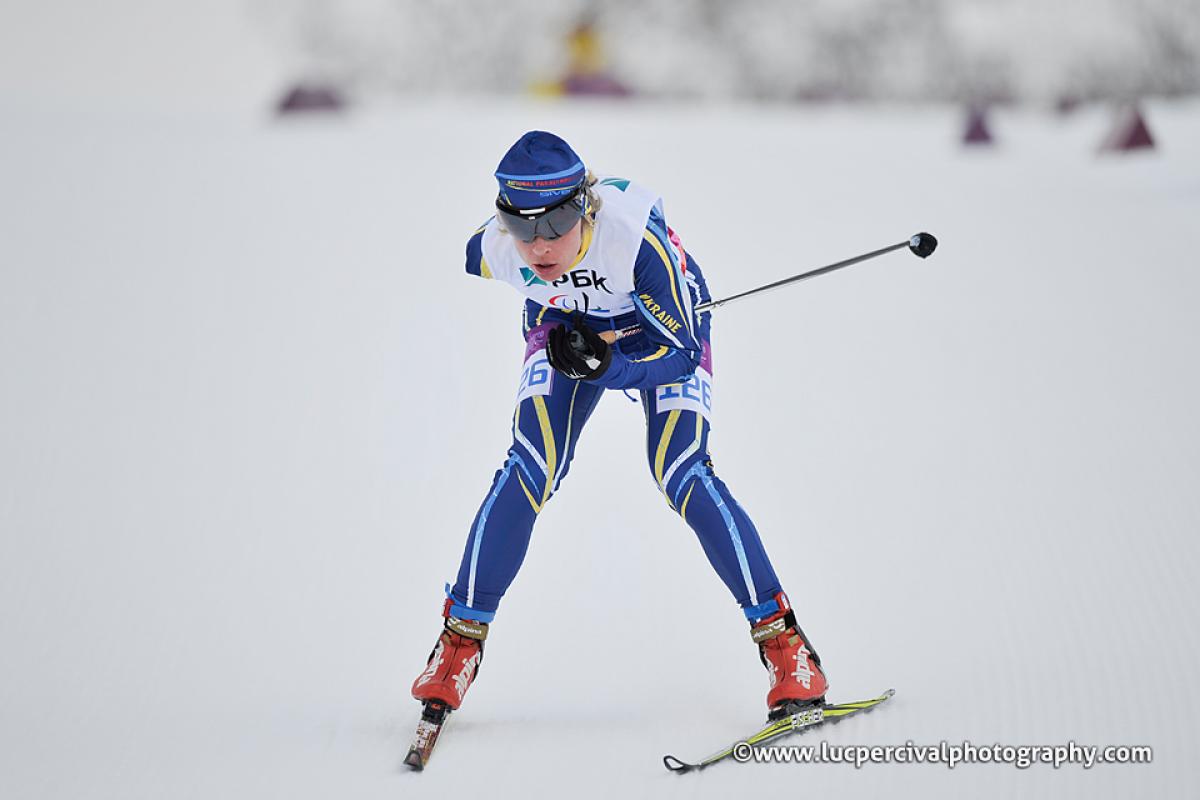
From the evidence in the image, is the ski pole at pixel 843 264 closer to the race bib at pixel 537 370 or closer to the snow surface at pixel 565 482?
the race bib at pixel 537 370

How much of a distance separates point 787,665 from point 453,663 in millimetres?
759

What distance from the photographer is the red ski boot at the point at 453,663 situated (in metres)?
3.30

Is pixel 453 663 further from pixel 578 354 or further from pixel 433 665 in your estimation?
pixel 578 354

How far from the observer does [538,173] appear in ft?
10.1

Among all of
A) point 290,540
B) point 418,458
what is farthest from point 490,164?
point 290,540

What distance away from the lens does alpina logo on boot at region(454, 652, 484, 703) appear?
3318 mm

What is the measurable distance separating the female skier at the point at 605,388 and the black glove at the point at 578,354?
14 millimetres

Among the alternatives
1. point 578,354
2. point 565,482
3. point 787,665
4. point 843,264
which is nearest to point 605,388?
point 578,354

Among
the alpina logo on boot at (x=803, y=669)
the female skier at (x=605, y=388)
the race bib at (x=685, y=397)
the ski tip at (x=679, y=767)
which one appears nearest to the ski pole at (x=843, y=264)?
the female skier at (x=605, y=388)

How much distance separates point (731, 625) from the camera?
419 centimetres

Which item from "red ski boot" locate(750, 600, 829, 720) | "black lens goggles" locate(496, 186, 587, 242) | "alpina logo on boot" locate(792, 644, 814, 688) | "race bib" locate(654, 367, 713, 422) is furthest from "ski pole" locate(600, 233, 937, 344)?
"alpina logo on boot" locate(792, 644, 814, 688)

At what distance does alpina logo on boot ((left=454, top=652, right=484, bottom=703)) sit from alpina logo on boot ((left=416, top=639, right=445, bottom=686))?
0.17 ft

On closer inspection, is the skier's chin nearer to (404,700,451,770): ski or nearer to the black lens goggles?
the black lens goggles

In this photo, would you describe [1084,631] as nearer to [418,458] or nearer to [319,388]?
[418,458]
